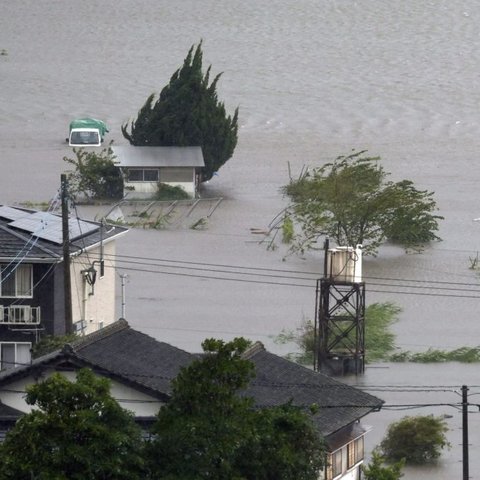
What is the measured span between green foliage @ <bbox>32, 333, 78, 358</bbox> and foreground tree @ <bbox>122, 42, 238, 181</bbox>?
19.1m

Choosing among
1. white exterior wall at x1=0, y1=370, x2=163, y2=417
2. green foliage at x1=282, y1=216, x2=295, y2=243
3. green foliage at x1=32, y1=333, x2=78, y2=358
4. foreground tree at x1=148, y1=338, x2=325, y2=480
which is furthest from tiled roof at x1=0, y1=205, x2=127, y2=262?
green foliage at x1=282, y1=216, x2=295, y2=243

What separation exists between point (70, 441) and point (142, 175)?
88.9ft

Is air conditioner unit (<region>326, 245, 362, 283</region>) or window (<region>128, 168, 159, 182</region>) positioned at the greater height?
window (<region>128, 168, 159, 182</region>)

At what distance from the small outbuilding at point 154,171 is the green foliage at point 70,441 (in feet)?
87.3

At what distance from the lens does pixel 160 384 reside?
46.0 ft

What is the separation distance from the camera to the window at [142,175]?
121 feet

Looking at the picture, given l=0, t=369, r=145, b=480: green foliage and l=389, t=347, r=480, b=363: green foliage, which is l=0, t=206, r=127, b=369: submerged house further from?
l=0, t=369, r=145, b=480: green foliage

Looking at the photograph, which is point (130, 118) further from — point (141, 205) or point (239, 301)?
point (239, 301)

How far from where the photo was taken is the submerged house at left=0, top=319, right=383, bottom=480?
544 inches

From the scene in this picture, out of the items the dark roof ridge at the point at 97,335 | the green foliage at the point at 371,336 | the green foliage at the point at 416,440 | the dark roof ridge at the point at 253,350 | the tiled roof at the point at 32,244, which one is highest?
the tiled roof at the point at 32,244

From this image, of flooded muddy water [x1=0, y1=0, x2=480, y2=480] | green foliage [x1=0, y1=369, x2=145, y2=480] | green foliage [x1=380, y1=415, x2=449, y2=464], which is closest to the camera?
green foliage [x1=0, y1=369, x2=145, y2=480]

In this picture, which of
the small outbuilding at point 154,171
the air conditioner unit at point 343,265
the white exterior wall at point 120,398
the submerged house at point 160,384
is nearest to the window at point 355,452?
the submerged house at point 160,384

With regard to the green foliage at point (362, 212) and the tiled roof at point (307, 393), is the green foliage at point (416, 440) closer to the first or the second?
the tiled roof at point (307, 393)

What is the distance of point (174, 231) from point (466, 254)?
19.8 ft
